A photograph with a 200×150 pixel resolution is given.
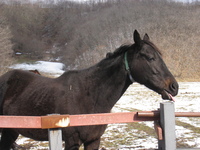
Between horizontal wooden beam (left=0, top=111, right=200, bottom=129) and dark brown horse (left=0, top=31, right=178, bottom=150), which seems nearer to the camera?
horizontal wooden beam (left=0, top=111, right=200, bottom=129)

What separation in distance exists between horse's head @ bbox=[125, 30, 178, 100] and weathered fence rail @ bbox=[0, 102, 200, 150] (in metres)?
0.44

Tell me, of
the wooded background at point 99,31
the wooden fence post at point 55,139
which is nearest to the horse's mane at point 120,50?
the wooded background at point 99,31

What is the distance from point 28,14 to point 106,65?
96529mm

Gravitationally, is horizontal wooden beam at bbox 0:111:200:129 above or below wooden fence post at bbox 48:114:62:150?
above

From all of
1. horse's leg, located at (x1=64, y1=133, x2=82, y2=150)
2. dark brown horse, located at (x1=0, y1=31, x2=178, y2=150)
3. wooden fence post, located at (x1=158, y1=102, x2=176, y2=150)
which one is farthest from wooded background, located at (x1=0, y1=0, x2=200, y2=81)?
horse's leg, located at (x1=64, y1=133, x2=82, y2=150)

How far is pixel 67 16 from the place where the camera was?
9362 cm

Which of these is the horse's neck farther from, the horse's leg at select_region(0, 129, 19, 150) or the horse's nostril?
the horse's leg at select_region(0, 129, 19, 150)

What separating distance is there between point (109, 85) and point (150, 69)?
569mm

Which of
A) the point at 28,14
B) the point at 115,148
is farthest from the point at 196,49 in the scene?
the point at 28,14

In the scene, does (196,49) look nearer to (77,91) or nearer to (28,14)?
(77,91)

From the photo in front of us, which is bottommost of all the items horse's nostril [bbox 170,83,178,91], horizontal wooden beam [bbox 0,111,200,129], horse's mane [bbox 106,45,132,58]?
horizontal wooden beam [bbox 0,111,200,129]

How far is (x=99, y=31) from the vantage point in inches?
2222

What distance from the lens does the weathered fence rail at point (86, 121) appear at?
1.92 m

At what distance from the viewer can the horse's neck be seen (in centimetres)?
274
